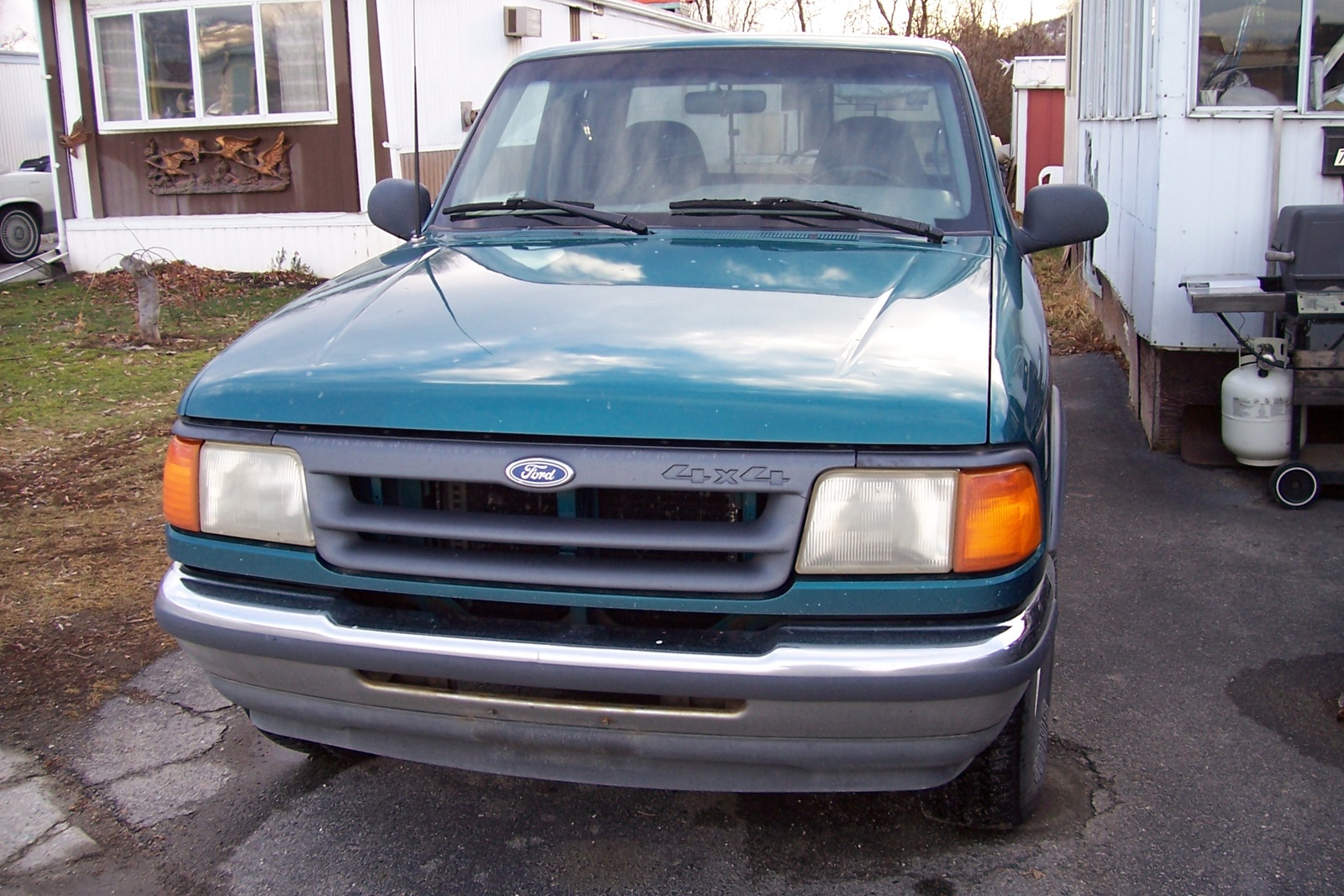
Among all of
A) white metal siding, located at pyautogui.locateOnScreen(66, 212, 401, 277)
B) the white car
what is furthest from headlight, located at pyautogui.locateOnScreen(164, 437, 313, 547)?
the white car

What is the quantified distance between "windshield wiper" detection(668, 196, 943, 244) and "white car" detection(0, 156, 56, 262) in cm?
1446

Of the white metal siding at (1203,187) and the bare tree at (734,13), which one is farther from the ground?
the bare tree at (734,13)

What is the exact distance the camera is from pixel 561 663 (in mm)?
2199

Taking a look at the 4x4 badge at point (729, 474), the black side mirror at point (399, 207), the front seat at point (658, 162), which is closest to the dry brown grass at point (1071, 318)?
the front seat at point (658, 162)

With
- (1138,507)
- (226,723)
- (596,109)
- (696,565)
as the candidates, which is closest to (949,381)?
(696,565)

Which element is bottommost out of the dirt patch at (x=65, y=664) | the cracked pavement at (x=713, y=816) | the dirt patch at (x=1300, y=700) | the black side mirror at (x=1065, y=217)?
the dirt patch at (x=1300, y=700)

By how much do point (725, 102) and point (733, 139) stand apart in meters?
0.15

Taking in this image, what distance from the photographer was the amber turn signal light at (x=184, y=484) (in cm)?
247

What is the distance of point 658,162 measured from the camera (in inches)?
140

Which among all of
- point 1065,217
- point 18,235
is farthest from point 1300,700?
point 18,235

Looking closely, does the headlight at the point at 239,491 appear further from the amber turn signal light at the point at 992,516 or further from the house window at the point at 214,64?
the house window at the point at 214,64

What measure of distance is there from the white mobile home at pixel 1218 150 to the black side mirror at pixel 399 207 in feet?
12.7

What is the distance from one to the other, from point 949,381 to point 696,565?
1.88 feet

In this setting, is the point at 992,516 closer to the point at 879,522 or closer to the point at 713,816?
the point at 879,522
